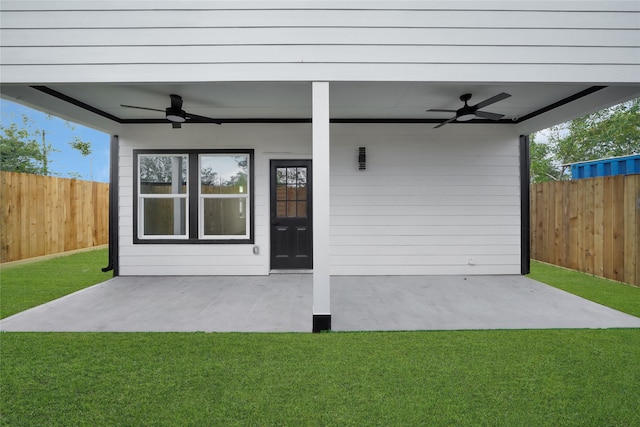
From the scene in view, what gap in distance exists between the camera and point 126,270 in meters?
5.16

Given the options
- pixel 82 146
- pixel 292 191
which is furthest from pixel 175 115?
pixel 82 146

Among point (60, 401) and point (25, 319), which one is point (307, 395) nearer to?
point (60, 401)

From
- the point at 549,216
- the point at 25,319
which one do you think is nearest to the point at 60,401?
the point at 25,319

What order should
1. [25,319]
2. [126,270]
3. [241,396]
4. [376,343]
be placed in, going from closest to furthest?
1. [241,396]
2. [376,343]
3. [25,319]
4. [126,270]

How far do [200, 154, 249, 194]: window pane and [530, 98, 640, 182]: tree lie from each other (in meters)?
11.1

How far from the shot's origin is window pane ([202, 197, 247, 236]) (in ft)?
17.5

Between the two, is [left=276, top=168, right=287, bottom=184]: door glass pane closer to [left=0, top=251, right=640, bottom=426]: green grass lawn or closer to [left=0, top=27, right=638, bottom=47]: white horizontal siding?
[left=0, top=27, right=638, bottom=47]: white horizontal siding

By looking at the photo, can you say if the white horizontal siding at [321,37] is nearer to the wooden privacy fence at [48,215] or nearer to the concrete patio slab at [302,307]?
the concrete patio slab at [302,307]

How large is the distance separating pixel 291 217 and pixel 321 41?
3.05 metres

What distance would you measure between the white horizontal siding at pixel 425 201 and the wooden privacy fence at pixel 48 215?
6057mm

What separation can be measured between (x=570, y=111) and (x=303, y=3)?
381 cm

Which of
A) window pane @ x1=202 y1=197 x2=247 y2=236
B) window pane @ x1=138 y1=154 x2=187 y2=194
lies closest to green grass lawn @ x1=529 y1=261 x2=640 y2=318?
window pane @ x1=202 y1=197 x2=247 y2=236

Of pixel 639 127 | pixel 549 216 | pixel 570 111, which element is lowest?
pixel 549 216

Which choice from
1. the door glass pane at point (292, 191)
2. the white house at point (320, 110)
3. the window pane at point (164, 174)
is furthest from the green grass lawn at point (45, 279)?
the door glass pane at point (292, 191)
